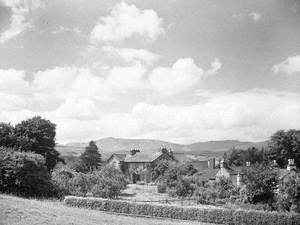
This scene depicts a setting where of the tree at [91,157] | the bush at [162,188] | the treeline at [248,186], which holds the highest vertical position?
the tree at [91,157]

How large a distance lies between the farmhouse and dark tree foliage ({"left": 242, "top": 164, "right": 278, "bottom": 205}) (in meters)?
48.0

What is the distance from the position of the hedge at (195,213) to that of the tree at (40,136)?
27243 millimetres

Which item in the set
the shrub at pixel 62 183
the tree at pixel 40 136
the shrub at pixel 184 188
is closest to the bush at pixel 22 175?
the shrub at pixel 62 183

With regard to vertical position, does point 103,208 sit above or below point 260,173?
below

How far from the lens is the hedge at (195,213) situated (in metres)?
33.7

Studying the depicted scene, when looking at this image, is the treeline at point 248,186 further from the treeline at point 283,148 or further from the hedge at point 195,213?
the hedge at point 195,213

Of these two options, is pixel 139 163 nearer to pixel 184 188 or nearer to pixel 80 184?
pixel 184 188

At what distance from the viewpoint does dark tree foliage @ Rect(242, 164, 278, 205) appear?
4188 centimetres

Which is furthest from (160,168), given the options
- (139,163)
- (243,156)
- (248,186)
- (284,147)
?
(243,156)

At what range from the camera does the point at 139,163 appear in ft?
324

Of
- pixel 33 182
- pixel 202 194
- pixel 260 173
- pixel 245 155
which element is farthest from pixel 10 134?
pixel 245 155

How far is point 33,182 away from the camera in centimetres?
4331

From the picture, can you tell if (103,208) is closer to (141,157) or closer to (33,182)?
(33,182)

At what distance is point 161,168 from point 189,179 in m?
24.4
